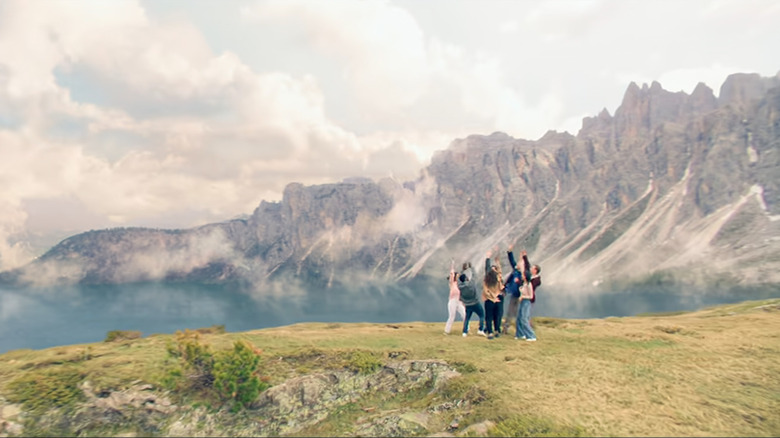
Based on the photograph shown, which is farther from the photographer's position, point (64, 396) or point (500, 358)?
point (500, 358)

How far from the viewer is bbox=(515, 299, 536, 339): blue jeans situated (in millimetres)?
24156

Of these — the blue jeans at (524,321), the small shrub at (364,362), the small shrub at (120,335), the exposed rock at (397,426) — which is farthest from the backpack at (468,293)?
the small shrub at (120,335)

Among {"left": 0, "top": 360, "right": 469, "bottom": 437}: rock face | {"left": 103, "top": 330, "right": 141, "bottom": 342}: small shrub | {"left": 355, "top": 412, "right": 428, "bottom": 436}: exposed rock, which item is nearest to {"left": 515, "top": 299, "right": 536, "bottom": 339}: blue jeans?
{"left": 0, "top": 360, "right": 469, "bottom": 437}: rock face

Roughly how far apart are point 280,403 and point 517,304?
1477cm

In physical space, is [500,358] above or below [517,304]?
below

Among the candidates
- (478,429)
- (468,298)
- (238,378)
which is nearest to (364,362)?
(238,378)

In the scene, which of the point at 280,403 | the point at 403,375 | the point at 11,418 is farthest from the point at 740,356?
the point at 11,418

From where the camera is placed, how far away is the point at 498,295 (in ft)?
81.0

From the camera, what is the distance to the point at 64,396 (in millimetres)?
16859

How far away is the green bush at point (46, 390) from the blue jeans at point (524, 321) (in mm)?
20457

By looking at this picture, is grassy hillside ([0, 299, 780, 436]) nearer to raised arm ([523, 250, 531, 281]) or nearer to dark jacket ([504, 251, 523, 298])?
dark jacket ([504, 251, 523, 298])

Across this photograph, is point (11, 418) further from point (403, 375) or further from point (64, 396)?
point (403, 375)

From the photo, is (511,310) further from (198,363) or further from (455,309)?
(198,363)

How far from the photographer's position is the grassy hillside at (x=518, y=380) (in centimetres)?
1351
